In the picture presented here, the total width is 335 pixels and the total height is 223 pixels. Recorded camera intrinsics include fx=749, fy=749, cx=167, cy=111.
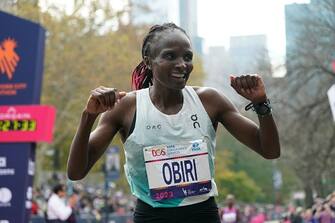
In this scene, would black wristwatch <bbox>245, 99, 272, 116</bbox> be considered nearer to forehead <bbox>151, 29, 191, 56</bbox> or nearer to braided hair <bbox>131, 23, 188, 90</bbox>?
forehead <bbox>151, 29, 191, 56</bbox>

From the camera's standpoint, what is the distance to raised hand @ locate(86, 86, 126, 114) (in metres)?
3.66

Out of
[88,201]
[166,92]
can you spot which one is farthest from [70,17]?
[166,92]

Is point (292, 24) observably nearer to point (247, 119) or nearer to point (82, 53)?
point (82, 53)

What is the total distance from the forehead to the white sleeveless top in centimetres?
35

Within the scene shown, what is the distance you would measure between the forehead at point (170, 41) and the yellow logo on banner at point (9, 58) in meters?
7.30

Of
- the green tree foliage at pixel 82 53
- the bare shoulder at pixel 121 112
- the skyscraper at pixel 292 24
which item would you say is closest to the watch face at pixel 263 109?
the bare shoulder at pixel 121 112

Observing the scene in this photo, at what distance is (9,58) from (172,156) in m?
7.49

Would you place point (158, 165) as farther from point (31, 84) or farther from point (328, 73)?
point (328, 73)

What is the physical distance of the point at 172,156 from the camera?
3961mm

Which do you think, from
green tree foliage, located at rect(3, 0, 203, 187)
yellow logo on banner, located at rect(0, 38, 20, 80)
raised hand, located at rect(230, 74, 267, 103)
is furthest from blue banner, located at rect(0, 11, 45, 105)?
green tree foliage, located at rect(3, 0, 203, 187)

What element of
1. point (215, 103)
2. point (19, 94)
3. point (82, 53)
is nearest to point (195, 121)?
point (215, 103)

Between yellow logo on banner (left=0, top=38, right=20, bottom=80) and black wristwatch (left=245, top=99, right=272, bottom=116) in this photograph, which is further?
yellow logo on banner (left=0, top=38, right=20, bottom=80)

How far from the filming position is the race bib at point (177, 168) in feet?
12.9

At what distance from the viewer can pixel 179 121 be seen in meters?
3.97
